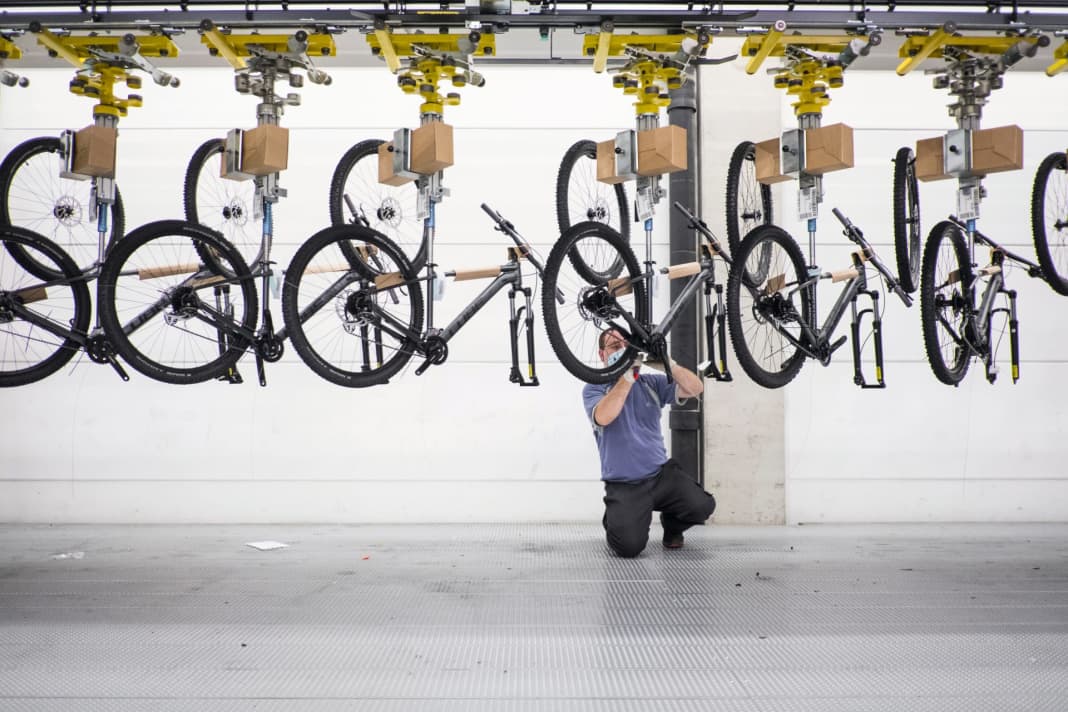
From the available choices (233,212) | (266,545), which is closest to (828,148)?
(233,212)

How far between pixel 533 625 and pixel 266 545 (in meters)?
2.10

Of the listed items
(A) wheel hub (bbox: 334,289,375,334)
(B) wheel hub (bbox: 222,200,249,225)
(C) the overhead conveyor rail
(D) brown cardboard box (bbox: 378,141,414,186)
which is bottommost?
(A) wheel hub (bbox: 334,289,375,334)

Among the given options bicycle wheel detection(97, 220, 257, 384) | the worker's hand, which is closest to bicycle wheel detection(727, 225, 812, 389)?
the worker's hand

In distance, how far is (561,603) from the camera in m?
3.37

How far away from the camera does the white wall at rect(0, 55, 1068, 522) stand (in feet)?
17.9

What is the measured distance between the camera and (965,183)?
349 cm

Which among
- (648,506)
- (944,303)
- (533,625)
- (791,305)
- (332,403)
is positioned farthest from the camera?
(332,403)

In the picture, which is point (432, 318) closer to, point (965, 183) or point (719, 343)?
point (719, 343)

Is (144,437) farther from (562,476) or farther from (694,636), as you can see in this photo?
(694,636)

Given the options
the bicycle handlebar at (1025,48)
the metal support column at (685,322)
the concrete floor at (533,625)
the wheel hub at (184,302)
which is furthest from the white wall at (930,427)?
the wheel hub at (184,302)

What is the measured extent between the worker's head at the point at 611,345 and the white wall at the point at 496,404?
5.72 feet

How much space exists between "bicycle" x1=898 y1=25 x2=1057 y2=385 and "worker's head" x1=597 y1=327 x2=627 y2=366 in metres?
1.19

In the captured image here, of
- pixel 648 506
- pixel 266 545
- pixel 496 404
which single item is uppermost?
pixel 496 404

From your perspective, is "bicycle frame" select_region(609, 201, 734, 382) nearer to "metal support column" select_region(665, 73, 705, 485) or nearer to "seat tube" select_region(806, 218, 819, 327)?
"seat tube" select_region(806, 218, 819, 327)
